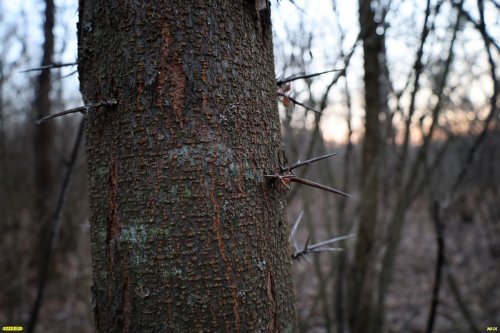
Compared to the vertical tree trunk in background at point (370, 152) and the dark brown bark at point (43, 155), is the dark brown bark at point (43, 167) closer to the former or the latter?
the dark brown bark at point (43, 155)

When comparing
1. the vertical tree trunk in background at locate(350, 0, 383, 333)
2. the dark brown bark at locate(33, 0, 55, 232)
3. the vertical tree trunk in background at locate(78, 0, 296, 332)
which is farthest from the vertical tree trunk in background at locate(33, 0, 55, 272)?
the vertical tree trunk in background at locate(78, 0, 296, 332)

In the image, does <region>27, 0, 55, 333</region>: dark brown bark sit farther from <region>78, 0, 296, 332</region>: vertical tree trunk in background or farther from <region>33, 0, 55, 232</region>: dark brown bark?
<region>78, 0, 296, 332</region>: vertical tree trunk in background

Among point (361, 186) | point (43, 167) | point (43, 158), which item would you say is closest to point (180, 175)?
point (361, 186)

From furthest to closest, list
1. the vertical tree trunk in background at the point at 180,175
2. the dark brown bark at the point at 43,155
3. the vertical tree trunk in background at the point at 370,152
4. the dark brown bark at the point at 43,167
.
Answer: the dark brown bark at the point at 43,155
the dark brown bark at the point at 43,167
the vertical tree trunk in background at the point at 370,152
the vertical tree trunk in background at the point at 180,175

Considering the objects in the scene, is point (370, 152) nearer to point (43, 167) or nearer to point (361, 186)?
point (361, 186)

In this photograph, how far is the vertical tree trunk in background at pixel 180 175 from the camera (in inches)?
33.9

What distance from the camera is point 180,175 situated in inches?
34.3

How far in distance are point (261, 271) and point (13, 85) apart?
5.85 m

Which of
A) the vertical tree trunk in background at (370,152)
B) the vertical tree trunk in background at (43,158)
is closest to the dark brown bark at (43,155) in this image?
the vertical tree trunk in background at (43,158)

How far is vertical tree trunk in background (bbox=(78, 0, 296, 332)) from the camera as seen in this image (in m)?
0.86

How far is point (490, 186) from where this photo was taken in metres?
6.73

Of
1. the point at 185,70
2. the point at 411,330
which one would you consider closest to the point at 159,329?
the point at 185,70

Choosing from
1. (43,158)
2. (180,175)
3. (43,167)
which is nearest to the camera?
(180,175)

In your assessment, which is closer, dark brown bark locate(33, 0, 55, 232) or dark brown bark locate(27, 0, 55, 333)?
dark brown bark locate(27, 0, 55, 333)
